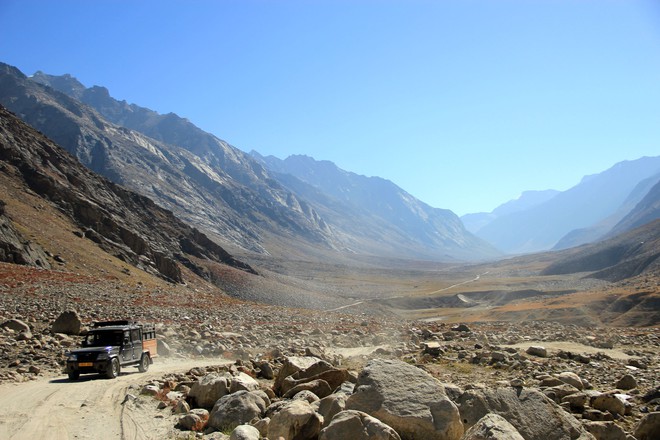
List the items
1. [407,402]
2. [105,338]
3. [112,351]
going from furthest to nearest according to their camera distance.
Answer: [105,338]
[112,351]
[407,402]

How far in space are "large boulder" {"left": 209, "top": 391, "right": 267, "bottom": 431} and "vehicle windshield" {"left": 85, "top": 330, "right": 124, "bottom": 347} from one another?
944cm

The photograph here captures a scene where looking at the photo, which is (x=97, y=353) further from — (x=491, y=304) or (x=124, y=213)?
(x=491, y=304)

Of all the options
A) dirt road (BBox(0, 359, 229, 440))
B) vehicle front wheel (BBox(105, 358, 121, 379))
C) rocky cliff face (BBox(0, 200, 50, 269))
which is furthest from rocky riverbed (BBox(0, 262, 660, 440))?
rocky cliff face (BBox(0, 200, 50, 269))

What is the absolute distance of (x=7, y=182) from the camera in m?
64.6

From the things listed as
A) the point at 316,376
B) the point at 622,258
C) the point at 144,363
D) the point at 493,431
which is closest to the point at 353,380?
the point at 316,376

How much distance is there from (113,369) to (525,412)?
47.2 ft

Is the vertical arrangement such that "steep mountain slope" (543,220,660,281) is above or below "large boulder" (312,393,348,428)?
below

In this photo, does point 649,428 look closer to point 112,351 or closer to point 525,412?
point 525,412

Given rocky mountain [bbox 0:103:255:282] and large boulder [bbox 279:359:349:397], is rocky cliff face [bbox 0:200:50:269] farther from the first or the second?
large boulder [bbox 279:359:349:397]

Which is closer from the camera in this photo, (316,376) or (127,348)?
(316,376)

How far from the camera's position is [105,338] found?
1897cm

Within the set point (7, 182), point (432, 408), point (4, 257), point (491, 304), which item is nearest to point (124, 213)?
point (7, 182)

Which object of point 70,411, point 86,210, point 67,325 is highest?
point 86,210

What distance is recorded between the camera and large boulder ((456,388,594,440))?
888cm
